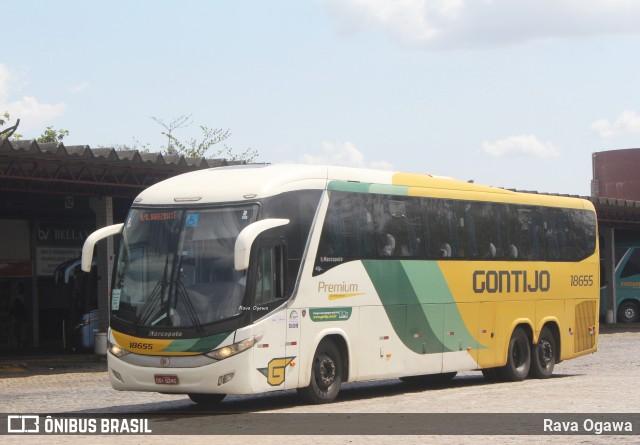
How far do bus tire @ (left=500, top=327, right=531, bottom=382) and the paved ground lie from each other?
1.31 ft

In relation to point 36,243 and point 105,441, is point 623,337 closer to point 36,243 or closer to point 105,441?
point 36,243

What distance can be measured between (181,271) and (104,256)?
16477 mm

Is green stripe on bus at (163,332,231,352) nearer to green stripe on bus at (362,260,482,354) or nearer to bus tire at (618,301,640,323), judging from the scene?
green stripe on bus at (362,260,482,354)

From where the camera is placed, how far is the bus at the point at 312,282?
16.1 m

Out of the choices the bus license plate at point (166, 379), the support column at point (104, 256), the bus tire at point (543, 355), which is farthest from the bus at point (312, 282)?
the support column at point (104, 256)

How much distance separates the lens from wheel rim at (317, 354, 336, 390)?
1752 centimetres

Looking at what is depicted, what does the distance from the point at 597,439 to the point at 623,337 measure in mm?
29467

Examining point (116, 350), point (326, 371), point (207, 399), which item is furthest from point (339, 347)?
point (116, 350)

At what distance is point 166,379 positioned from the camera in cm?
1608

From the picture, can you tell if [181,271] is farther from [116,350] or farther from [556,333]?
[556,333]

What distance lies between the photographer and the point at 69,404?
18.9 meters

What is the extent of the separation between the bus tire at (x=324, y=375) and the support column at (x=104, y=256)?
1460 centimetres

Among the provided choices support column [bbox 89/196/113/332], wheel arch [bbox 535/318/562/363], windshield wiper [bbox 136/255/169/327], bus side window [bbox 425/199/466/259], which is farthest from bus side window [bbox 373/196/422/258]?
support column [bbox 89/196/113/332]

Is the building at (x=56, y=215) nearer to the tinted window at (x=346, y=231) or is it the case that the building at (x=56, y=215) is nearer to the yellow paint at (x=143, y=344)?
the tinted window at (x=346, y=231)
